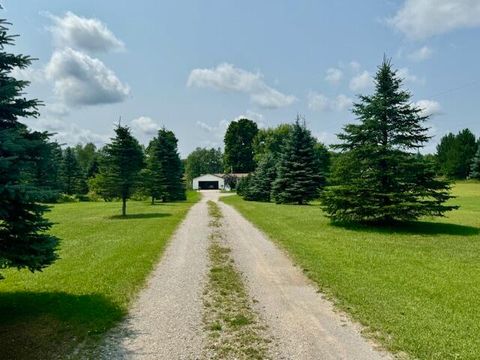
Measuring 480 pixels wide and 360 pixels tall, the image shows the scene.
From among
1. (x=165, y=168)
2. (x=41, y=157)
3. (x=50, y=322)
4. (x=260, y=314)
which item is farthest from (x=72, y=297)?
(x=165, y=168)

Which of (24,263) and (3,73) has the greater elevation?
(3,73)

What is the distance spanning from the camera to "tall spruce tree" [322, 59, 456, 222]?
21.4 m

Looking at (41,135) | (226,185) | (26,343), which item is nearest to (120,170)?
(41,135)

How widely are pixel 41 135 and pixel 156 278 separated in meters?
5.12

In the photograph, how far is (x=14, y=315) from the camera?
335 inches

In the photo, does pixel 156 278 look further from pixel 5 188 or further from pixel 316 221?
pixel 316 221

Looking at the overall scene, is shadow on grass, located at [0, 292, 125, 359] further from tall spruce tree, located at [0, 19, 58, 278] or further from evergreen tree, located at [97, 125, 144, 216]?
evergreen tree, located at [97, 125, 144, 216]

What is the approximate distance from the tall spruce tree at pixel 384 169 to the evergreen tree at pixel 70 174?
196 feet

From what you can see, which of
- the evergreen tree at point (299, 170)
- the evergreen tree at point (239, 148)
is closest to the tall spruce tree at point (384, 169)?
the evergreen tree at point (299, 170)

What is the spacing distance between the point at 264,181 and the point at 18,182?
44.6 m

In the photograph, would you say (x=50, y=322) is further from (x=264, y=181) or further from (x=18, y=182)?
(x=264, y=181)

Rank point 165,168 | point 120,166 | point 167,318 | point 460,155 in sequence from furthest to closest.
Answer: point 460,155 < point 165,168 < point 120,166 < point 167,318

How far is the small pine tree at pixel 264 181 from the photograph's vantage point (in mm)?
51531

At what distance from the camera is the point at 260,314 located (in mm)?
8547
